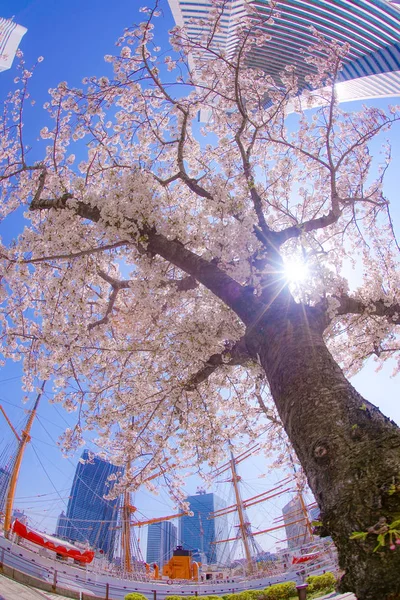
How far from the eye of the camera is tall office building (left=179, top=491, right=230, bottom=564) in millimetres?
43363

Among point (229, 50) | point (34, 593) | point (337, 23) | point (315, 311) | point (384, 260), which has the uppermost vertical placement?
point (337, 23)

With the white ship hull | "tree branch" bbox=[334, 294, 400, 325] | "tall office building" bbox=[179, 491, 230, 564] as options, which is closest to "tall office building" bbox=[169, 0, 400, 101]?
"tree branch" bbox=[334, 294, 400, 325]

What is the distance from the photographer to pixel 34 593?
1045cm

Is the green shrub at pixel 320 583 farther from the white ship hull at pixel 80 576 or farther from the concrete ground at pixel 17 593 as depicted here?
the white ship hull at pixel 80 576

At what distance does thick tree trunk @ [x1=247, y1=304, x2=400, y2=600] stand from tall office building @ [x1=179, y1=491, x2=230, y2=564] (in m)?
12.6

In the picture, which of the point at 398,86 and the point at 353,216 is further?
the point at 398,86

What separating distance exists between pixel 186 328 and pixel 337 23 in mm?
15605

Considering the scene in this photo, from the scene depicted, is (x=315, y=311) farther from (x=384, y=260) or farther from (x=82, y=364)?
(x=384, y=260)

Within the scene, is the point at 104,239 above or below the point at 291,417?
above

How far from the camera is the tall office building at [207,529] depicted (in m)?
43.4

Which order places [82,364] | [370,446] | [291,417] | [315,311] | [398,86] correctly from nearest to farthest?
[370,446], [291,417], [315,311], [82,364], [398,86]

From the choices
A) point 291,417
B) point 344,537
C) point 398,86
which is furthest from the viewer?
point 398,86

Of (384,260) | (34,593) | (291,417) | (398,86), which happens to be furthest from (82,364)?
(398,86)

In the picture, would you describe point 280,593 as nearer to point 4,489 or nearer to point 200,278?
point 200,278
